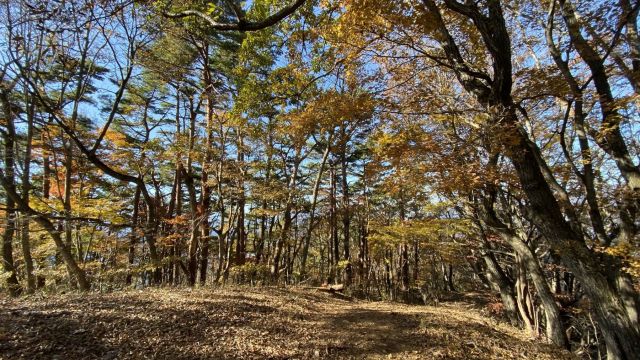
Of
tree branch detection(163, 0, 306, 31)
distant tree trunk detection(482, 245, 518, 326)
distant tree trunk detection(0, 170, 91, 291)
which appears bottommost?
distant tree trunk detection(482, 245, 518, 326)

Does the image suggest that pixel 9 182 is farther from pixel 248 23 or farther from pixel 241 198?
pixel 248 23

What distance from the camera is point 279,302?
6355 mm

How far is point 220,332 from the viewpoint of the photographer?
4258mm

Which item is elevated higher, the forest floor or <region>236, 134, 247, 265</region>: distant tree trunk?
<region>236, 134, 247, 265</region>: distant tree trunk

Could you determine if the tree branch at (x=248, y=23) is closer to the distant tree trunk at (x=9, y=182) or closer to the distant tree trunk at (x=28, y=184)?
the distant tree trunk at (x=9, y=182)

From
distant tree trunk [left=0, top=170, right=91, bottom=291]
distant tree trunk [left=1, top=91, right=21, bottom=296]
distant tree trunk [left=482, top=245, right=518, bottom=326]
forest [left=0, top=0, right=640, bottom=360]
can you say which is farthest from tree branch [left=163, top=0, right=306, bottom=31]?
distant tree trunk [left=482, top=245, right=518, bottom=326]

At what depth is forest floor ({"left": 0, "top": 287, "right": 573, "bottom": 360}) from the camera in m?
3.43

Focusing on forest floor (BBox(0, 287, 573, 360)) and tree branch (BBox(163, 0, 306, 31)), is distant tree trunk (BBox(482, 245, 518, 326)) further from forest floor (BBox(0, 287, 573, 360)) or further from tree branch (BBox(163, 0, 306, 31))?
tree branch (BBox(163, 0, 306, 31))

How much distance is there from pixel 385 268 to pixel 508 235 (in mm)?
11567

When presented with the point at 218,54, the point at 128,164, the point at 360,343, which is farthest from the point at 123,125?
the point at 360,343

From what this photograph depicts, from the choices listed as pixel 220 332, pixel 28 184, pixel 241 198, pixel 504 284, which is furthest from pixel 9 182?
pixel 504 284

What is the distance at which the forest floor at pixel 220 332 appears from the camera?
3428 mm

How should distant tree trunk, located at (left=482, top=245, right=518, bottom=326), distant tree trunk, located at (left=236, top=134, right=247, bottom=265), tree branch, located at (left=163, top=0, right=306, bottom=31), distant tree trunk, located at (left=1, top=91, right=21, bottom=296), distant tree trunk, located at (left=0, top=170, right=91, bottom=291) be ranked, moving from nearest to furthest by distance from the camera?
tree branch, located at (left=163, top=0, right=306, bottom=31), distant tree trunk, located at (left=0, top=170, right=91, bottom=291), distant tree trunk, located at (left=1, top=91, right=21, bottom=296), distant tree trunk, located at (left=482, top=245, right=518, bottom=326), distant tree trunk, located at (left=236, top=134, right=247, bottom=265)

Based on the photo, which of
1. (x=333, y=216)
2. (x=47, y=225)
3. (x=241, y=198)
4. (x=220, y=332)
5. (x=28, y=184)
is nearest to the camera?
(x=220, y=332)
